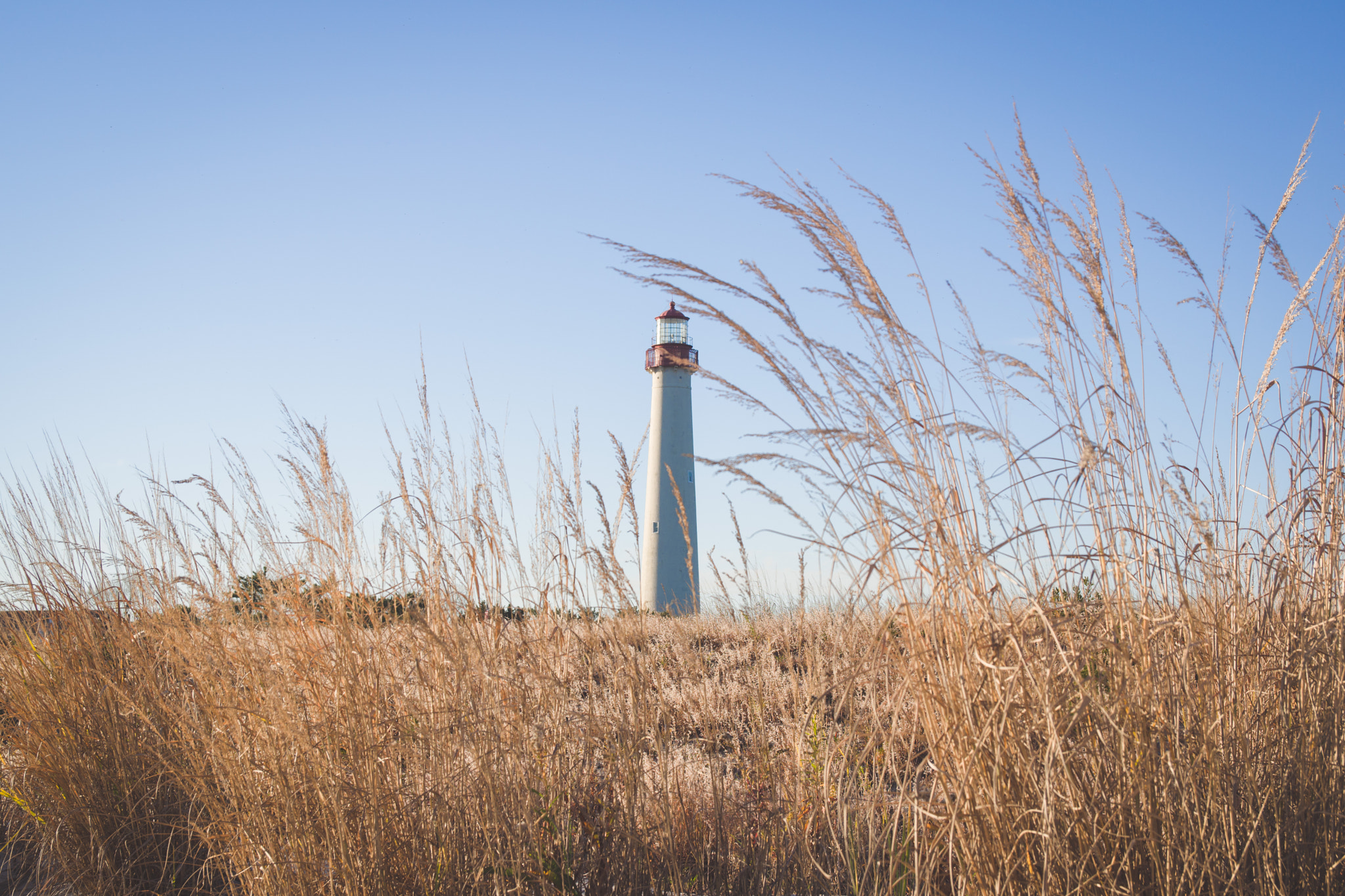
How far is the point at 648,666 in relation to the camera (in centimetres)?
215

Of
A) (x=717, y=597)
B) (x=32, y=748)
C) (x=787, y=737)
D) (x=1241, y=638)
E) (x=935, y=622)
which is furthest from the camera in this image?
(x=717, y=597)

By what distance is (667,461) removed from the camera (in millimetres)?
17094

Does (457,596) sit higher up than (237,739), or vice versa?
(457,596)

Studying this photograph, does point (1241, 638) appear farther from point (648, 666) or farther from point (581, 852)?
Answer: point (581, 852)

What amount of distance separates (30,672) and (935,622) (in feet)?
10.6

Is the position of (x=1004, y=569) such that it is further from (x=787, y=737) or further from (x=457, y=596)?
(x=787, y=737)

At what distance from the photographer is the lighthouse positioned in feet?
52.5

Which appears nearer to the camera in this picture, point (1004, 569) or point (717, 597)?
point (1004, 569)

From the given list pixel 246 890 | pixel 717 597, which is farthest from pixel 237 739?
pixel 717 597

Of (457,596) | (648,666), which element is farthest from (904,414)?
(457,596)

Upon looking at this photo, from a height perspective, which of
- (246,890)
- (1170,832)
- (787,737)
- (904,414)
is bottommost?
(246,890)

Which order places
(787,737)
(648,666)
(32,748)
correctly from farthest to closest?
1. (787,737)
2. (32,748)
3. (648,666)

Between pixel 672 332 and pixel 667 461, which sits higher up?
pixel 672 332

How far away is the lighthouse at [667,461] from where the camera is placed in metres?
16.0
